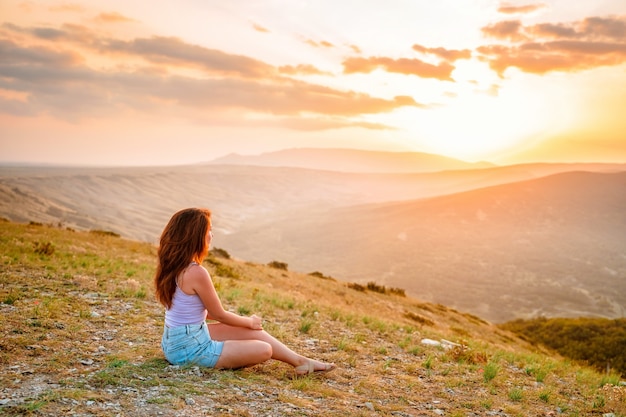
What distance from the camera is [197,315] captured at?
21.9 feet

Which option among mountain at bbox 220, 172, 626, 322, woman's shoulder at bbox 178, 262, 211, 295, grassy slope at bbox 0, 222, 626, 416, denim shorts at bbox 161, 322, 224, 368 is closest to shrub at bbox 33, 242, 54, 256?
grassy slope at bbox 0, 222, 626, 416

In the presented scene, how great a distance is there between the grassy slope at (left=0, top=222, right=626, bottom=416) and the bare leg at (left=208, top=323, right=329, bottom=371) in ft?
0.67

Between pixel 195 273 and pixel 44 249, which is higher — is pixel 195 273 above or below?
above

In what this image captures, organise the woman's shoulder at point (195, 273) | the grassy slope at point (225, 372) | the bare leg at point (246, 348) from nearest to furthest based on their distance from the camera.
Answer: the grassy slope at point (225, 372) → the woman's shoulder at point (195, 273) → the bare leg at point (246, 348)

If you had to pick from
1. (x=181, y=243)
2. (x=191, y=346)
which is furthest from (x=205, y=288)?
(x=191, y=346)

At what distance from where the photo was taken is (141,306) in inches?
429

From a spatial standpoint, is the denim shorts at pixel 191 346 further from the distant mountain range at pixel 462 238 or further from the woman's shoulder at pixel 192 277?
the distant mountain range at pixel 462 238

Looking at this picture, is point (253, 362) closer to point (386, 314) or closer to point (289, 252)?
point (386, 314)

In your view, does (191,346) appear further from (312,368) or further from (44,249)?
(44,249)

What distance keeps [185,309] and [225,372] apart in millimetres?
1209

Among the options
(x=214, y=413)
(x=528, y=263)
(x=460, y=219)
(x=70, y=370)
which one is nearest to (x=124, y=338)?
(x=70, y=370)

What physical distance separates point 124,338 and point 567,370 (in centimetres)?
1106

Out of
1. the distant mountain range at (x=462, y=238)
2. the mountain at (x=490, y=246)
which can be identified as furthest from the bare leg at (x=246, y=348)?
the mountain at (x=490, y=246)

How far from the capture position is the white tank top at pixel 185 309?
661 cm
